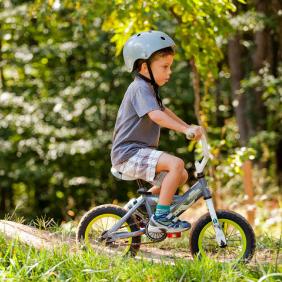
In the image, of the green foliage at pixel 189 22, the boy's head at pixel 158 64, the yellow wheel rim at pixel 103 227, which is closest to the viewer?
the boy's head at pixel 158 64

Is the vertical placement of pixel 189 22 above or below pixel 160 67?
above

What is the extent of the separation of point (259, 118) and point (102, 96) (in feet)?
10.1

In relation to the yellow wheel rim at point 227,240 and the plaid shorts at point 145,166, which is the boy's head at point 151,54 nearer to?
the plaid shorts at point 145,166

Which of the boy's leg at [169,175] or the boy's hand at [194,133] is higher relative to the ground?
the boy's hand at [194,133]

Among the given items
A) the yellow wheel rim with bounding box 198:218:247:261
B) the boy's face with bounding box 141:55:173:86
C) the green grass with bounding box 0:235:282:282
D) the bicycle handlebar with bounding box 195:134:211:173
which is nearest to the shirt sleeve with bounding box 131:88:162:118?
the boy's face with bounding box 141:55:173:86

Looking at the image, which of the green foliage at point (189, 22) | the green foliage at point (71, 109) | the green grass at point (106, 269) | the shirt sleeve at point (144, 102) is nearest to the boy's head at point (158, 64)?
the shirt sleeve at point (144, 102)

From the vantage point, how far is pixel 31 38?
14.6m

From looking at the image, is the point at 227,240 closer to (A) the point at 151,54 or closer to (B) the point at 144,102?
(B) the point at 144,102

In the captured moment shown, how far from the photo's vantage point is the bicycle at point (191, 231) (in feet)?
16.1

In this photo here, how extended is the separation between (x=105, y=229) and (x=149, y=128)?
0.78 meters

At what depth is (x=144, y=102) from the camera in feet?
16.3

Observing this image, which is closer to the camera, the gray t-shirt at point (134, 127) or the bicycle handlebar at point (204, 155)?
the bicycle handlebar at point (204, 155)

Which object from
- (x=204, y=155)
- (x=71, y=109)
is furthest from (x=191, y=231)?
(x=71, y=109)

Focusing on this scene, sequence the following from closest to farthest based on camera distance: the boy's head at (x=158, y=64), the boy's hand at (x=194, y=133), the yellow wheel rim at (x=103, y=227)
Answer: the boy's hand at (x=194, y=133) → the boy's head at (x=158, y=64) → the yellow wheel rim at (x=103, y=227)
